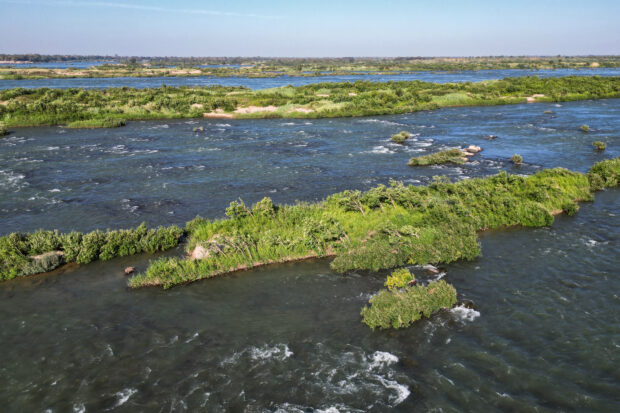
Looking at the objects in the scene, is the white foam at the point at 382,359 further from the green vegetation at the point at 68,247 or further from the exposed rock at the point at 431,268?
the green vegetation at the point at 68,247

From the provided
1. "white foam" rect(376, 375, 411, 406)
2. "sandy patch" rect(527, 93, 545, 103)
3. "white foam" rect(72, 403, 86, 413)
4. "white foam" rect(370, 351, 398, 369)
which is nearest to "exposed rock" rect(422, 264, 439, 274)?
"white foam" rect(370, 351, 398, 369)

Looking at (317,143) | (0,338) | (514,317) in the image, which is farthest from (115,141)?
(514,317)

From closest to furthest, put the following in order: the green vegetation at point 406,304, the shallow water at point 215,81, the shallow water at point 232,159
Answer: the green vegetation at point 406,304 → the shallow water at point 232,159 → the shallow water at point 215,81

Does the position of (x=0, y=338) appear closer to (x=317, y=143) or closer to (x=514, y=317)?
(x=514, y=317)

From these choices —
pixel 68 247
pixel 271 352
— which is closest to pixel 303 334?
pixel 271 352

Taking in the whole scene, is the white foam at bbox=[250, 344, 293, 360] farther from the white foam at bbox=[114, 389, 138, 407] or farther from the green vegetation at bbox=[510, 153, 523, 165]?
the green vegetation at bbox=[510, 153, 523, 165]

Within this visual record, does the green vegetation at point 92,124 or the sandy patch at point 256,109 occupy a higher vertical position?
the sandy patch at point 256,109

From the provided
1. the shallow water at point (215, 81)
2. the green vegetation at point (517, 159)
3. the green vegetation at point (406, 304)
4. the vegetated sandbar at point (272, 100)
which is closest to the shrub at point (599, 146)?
the green vegetation at point (517, 159)

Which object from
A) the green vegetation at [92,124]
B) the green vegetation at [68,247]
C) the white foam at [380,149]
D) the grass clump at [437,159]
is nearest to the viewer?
the green vegetation at [68,247]

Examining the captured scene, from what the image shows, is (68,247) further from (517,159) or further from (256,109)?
(256,109)
